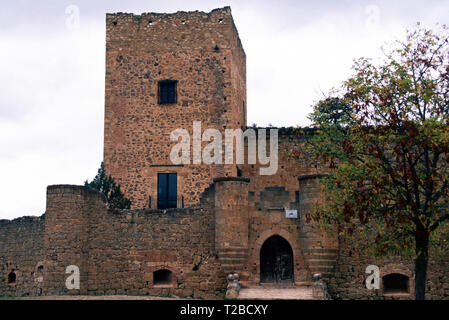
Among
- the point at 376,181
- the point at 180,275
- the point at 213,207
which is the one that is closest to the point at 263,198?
the point at 213,207

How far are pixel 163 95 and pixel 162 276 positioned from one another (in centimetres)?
886

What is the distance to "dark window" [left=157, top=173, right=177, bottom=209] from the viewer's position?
27.3 metres

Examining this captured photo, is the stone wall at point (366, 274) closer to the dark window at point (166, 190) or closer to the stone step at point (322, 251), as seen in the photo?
the stone step at point (322, 251)

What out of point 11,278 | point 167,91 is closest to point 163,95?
point 167,91

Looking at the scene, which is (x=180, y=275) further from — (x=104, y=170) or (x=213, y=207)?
(x=104, y=170)

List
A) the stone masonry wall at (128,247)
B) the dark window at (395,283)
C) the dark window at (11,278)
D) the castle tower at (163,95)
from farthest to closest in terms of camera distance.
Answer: the castle tower at (163,95)
the dark window at (11,278)
the dark window at (395,283)
the stone masonry wall at (128,247)

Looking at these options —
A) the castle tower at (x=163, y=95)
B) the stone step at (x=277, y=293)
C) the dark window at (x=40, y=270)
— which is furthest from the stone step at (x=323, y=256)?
the dark window at (x=40, y=270)

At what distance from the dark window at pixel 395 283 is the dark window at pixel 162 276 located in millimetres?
7361

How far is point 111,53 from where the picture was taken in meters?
28.7

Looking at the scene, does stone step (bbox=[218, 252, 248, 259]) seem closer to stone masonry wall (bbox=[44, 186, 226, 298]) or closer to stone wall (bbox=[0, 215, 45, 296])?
stone masonry wall (bbox=[44, 186, 226, 298])

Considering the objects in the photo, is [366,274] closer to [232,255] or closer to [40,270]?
[232,255]

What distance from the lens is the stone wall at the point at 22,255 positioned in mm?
24156

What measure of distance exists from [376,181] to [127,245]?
31.4ft

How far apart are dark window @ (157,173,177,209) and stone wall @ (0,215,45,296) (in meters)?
5.25
